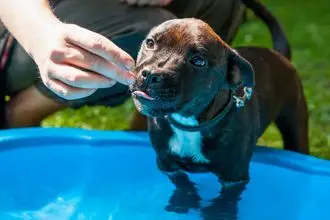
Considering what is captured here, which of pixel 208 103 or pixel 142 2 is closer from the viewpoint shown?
pixel 208 103

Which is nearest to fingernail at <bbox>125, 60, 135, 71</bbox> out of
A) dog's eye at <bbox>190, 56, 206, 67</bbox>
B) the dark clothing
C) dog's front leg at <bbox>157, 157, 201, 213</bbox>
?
dog's eye at <bbox>190, 56, 206, 67</bbox>

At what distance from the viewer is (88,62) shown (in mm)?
1104

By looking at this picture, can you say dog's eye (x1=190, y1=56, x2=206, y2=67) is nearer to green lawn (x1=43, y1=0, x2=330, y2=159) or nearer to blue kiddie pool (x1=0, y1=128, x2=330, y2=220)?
blue kiddie pool (x1=0, y1=128, x2=330, y2=220)

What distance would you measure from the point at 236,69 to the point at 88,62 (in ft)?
0.94

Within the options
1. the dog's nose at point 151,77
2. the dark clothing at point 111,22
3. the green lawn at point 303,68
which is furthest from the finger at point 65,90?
the green lawn at point 303,68

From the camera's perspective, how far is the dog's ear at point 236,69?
1.24 meters

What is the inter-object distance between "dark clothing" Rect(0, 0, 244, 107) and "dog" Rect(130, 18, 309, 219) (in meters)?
0.28

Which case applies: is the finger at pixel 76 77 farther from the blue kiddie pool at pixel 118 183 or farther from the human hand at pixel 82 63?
the blue kiddie pool at pixel 118 183

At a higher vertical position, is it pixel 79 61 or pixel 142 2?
pixel 79 61

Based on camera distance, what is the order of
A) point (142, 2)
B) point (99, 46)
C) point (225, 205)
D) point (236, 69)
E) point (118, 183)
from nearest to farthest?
point (99, 46) < point (236, 69) < point (225, 205) < point (118, 183) < point (142, 2)

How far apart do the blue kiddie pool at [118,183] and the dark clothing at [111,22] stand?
0.16 m

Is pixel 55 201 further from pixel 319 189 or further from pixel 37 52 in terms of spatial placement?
pixel 319 189

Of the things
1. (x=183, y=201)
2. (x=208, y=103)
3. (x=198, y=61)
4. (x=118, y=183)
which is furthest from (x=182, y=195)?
(x=198, y=61)

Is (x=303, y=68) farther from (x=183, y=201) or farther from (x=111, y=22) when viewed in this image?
(x=183, y=201)
